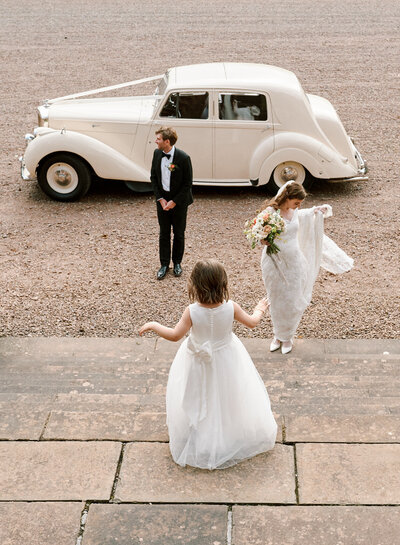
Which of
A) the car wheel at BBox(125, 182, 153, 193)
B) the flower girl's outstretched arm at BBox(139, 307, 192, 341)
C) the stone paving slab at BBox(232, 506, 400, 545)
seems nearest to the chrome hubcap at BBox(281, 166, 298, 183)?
the car wheel at BBox(125, 182, 153, 193)

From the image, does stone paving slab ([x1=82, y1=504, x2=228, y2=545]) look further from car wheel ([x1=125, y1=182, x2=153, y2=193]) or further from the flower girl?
car wheel ([x1=125, y1=182, x2=153, y2=193])

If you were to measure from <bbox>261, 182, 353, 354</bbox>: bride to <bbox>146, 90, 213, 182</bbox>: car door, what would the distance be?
154 inches

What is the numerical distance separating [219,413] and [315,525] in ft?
3.32

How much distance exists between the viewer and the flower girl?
4.41m

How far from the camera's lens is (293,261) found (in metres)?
6.12

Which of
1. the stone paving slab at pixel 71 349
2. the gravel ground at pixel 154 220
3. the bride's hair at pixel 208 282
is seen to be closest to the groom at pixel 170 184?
the gravel ground at pixel 154 220

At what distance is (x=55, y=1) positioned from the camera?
26.3 meters

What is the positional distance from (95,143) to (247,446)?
637 cm

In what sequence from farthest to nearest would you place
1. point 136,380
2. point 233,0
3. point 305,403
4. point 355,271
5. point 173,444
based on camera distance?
point 233,0 < point 355,271 < point 136,380 < point 305,403 < point 173,444

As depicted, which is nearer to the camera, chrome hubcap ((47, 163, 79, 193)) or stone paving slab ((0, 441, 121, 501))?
stone paving slab ((0, 441, 121, 501))

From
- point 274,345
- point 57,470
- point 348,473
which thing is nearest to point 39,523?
point 57,470

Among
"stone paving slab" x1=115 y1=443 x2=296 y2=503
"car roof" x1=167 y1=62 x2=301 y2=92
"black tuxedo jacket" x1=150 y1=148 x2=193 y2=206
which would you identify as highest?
"car roof" x1=167 y1=62 x2=301 y2=92

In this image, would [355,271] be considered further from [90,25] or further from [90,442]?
[90,25]

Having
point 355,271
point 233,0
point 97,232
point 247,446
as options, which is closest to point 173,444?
point 247,446
